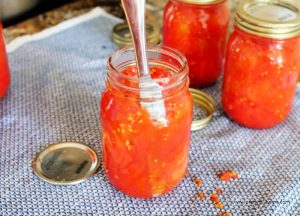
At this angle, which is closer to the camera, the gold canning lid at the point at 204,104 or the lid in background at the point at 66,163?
the lid in background at the point at 66,163

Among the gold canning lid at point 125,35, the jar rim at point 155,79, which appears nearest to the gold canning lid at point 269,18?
the jar rim at point 155,79

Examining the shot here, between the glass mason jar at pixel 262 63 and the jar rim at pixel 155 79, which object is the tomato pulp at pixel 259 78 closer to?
the glass mason jar at pixel 262 63

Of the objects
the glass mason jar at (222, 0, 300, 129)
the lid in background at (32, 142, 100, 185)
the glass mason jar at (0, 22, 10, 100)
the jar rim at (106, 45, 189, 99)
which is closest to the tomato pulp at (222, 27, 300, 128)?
the glass mason jar at (222, 0, 300, 129)

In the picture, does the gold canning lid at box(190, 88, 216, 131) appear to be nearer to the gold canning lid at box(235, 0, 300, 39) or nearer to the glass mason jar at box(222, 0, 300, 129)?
the glass mason jar at box(222, 0, 300, 129)

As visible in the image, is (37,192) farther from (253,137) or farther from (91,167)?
(253,137)

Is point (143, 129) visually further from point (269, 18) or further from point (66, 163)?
point (269, 18)

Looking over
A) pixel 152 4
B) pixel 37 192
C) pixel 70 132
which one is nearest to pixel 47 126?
pixel 70 132
